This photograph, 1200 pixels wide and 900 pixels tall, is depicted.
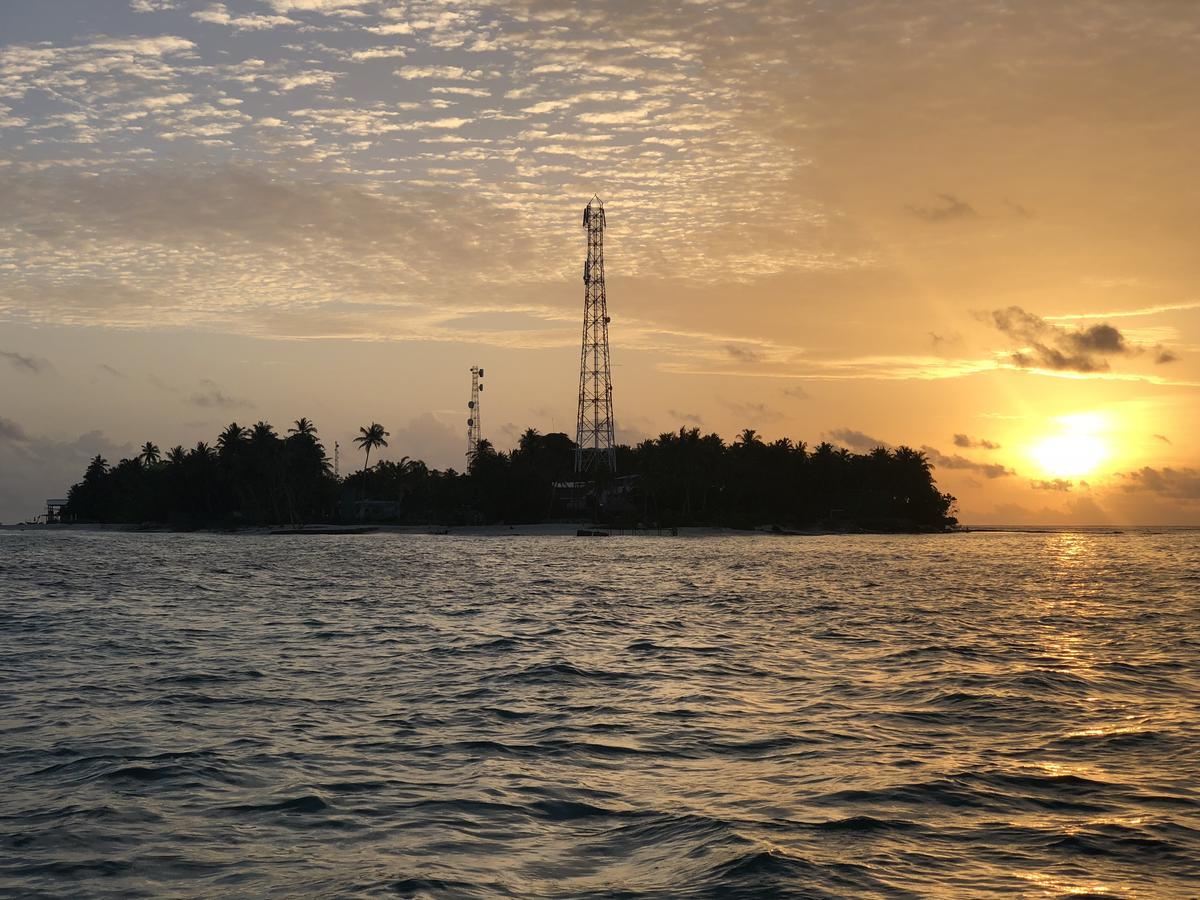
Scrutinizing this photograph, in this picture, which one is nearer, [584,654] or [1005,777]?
[1005,777]

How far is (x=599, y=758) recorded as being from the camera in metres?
18.3

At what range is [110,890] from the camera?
11781 mm

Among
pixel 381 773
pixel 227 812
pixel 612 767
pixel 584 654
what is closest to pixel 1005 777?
pixel 612 767

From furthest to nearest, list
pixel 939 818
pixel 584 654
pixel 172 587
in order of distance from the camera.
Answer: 1. pixel 172 587
2. pixel 584 654
3. pixel 939 818

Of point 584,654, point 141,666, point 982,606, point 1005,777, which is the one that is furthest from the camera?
point 982,606

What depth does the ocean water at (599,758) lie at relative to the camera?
12.4m

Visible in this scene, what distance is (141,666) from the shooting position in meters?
30.5

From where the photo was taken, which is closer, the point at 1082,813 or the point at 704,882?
the point at 704,882

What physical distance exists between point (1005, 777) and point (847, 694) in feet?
27.0

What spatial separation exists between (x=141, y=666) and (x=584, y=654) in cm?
1290

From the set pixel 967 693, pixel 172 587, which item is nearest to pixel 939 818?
pixel 967 693

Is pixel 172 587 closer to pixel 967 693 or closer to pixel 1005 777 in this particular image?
pixel 967 693

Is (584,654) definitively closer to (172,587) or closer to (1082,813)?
(1082,813)

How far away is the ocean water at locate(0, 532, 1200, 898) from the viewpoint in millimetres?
12438
